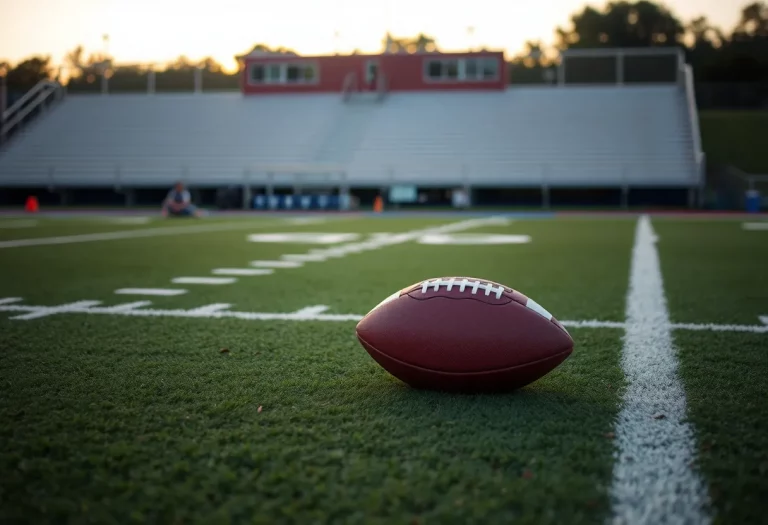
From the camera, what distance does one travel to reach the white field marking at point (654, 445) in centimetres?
177

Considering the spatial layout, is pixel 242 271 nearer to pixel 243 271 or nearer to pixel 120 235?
pixel 243 271

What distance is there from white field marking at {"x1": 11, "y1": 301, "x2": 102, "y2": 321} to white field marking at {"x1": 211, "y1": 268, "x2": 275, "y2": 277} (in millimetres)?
1829

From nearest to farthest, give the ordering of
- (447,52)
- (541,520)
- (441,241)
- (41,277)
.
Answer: (541,520) < (41,277) < (441,241) < (447,52)

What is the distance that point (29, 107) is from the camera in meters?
31.0

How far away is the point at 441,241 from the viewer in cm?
1083

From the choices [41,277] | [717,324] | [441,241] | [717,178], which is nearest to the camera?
[717,324]

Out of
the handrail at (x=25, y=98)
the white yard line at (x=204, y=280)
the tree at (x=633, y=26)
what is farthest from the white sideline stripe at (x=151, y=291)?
the tree at (x=633, y=26)

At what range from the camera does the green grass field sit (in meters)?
1.78

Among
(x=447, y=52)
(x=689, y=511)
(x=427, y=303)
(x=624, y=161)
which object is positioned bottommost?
(x=689, y=511)

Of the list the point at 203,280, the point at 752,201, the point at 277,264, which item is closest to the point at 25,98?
the point at 752,201

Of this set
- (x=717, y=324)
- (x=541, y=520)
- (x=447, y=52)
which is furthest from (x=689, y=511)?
(x=447, y=52)

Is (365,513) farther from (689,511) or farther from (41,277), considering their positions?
(41,277)

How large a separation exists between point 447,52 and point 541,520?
3051 centimetres

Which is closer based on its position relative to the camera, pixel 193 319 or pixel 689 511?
pixel 689 511
